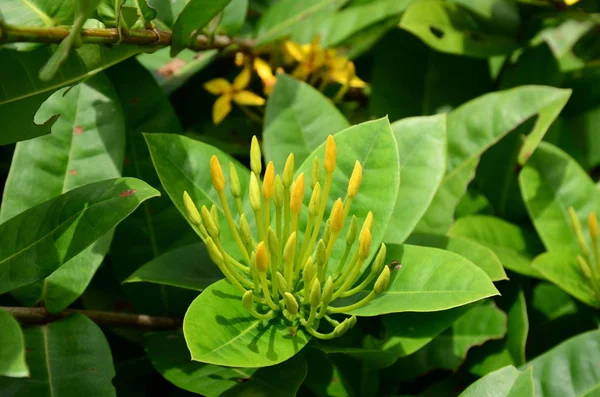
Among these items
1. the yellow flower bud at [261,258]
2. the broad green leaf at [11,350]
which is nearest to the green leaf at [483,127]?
the yellow flower bud at [261,258]

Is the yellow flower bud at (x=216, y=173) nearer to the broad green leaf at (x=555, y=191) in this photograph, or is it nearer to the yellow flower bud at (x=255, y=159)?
the yellow flower bud at (x=255, y=159)

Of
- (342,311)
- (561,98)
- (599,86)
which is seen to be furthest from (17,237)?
(599,86)

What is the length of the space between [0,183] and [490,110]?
965 millimetres

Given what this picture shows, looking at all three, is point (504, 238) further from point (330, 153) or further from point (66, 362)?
point (66, 362)

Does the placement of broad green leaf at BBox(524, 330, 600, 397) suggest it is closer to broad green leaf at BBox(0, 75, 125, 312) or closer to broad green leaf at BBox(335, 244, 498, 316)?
broad green leaf at BBox(335, 244, 498, 316)

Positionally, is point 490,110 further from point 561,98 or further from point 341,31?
point 341,31

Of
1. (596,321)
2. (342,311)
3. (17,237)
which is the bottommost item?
(596,321)

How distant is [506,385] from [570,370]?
225 mm

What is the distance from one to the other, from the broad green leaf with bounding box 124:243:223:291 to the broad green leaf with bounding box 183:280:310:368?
0.32 feet

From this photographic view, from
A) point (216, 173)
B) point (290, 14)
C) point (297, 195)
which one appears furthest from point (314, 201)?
point (290, 14)

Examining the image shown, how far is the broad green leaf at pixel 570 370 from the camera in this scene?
111cm

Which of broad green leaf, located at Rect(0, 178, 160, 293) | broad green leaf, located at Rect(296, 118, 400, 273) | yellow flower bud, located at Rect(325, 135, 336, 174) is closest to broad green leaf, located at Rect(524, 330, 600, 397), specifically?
broad green leaf, located at Rect(296, 118, 400, 273)

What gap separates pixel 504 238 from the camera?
1.34 meters

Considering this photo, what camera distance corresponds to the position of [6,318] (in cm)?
79
